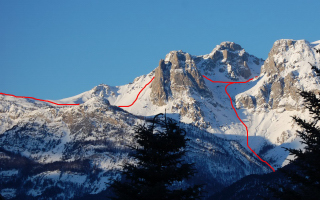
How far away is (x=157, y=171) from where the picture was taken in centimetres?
3903

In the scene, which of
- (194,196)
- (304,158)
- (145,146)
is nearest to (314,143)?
(304,158)

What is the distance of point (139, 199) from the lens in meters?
37.8

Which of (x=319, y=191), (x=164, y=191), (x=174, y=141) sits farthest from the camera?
(x=174, y=141)

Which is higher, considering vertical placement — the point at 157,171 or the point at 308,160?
the point at 308,160

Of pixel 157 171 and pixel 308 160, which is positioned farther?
pixel 157 171

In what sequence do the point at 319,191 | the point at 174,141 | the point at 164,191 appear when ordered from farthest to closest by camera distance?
the point at 174,141 < the point at 164,191 < the point at 319,191

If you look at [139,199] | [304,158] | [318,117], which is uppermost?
[318,117]

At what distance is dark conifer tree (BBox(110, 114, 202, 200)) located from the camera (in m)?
37.4

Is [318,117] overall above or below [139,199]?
above

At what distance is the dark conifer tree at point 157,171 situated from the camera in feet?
123

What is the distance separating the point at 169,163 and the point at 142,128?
2.84m

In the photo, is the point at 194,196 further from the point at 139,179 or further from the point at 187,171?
the point at 139,179

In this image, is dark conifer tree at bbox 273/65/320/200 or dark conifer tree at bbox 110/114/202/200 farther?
dark conifer tree at bbox 110/114/202/200

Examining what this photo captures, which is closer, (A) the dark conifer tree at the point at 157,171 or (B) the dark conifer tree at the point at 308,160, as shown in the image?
(B) the dark conifer tree at the point at 308,160
